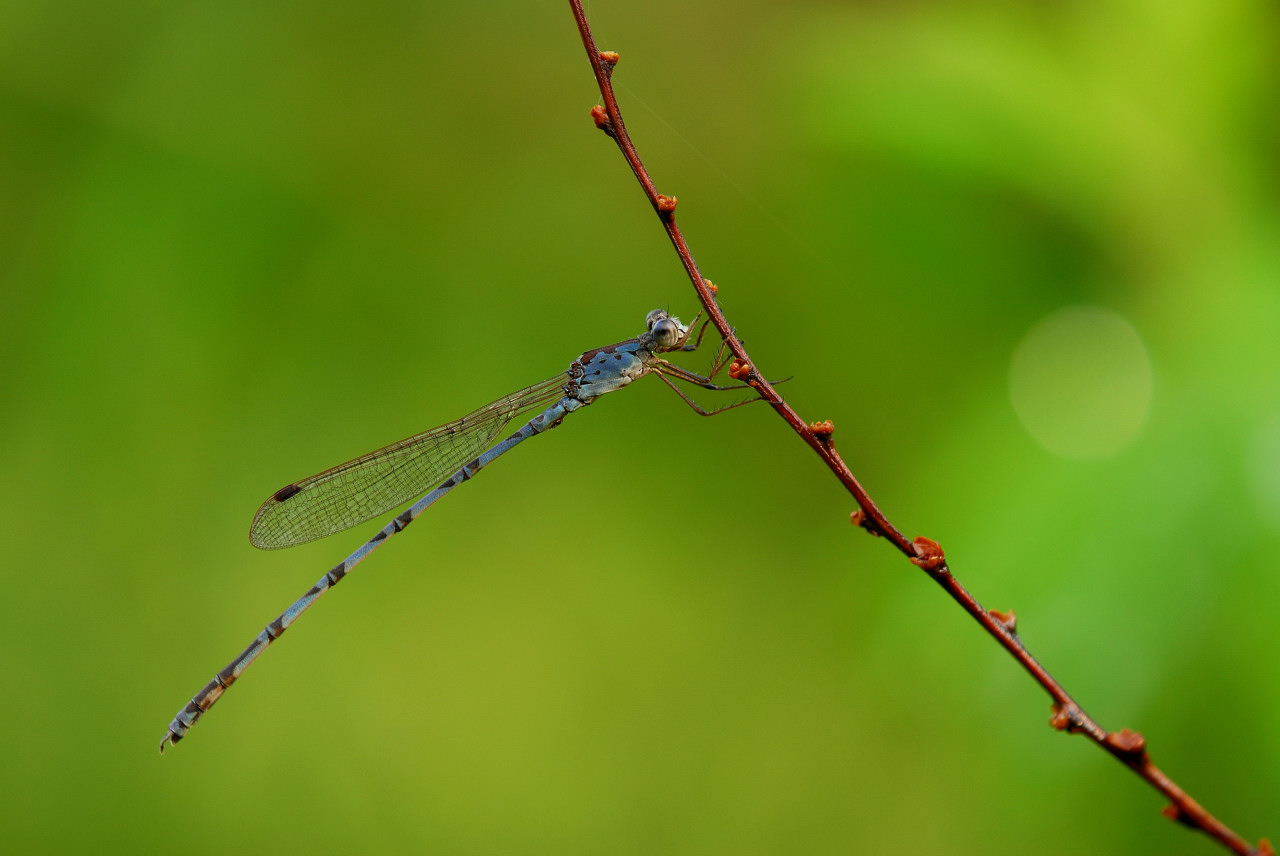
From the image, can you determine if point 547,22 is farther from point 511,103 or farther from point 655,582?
point 655,582

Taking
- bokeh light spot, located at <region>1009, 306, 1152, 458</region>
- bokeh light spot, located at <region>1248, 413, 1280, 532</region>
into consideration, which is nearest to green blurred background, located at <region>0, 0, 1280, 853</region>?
bokeh light spot, located at <region>1009, 306, 1152, 458</region>

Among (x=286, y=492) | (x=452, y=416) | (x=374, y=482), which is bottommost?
(x=374, y=482)

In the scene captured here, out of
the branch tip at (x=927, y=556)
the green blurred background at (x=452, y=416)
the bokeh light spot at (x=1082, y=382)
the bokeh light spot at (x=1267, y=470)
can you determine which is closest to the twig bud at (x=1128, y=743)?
the branch tip at (x=927, y=556)

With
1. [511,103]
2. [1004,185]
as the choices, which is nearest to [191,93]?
[511,103]

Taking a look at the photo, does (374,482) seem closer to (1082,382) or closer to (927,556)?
(927,556)

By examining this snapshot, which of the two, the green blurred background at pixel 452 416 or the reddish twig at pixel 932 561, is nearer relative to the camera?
the reddish twig at pixel 932 561

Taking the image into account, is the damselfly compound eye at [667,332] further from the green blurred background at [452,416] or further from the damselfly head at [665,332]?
the green blurred background at [452,416]

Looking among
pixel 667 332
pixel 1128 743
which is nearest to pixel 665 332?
pixel 667 332
